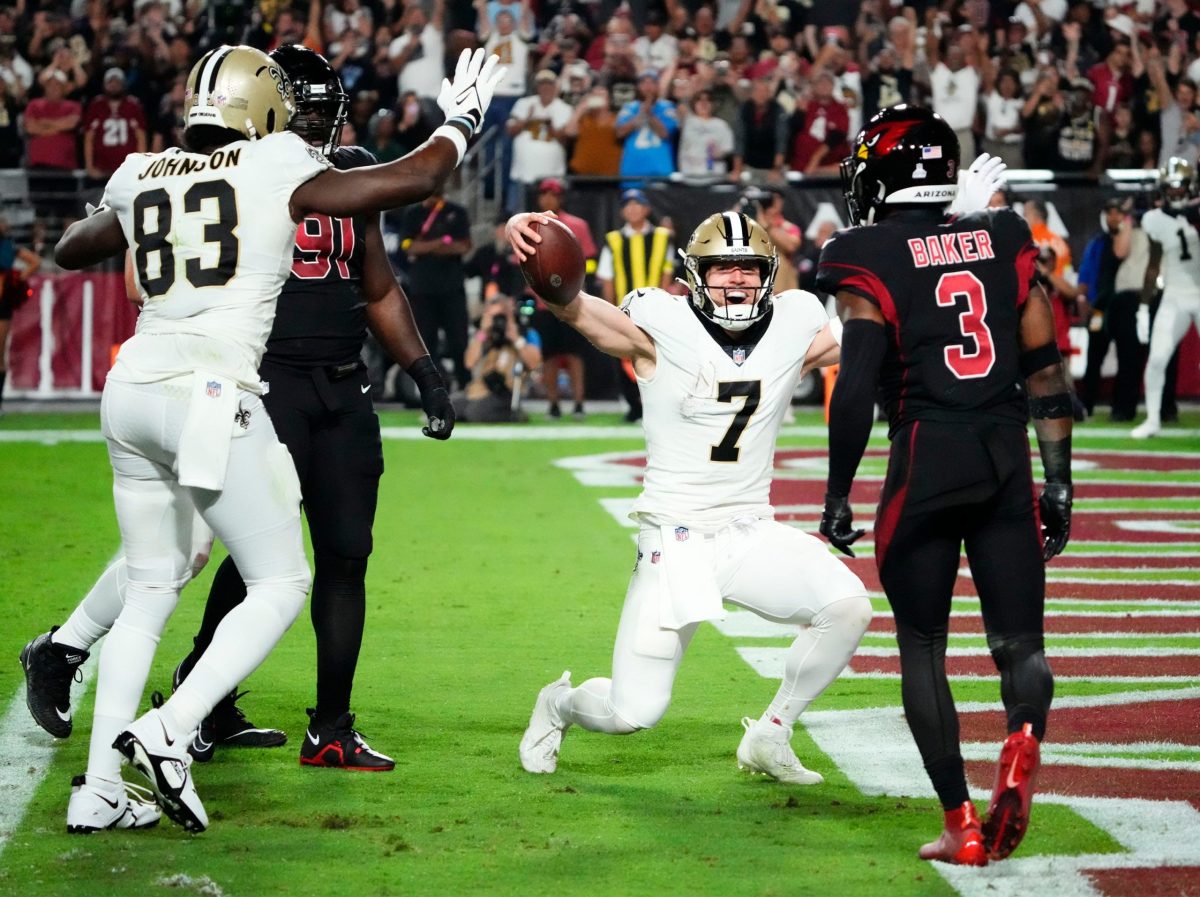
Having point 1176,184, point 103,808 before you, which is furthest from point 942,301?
point 1176,184

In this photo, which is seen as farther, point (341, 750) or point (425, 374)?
point (425, 374)

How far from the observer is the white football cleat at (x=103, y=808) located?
413 centimetres

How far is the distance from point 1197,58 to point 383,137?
8.13 metres

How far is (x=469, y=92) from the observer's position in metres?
4.54

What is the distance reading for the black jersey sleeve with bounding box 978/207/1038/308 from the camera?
4055mm

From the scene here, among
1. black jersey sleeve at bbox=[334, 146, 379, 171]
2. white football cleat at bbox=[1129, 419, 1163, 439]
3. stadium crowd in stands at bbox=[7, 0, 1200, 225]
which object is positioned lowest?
white football cleat at bbox=[1129, 419, 1163, 439]

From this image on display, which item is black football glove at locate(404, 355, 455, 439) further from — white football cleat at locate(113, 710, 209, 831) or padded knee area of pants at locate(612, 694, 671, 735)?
white football cleat at locate(113, 710, 209, 831)

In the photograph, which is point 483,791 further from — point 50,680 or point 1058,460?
point 1058,460

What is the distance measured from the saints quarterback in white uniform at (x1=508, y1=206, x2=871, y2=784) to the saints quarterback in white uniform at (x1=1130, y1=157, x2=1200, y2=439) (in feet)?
31.2

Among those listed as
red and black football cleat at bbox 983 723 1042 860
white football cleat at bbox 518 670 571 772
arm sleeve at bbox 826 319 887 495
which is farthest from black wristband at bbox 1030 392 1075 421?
white football cleat at bbox 518 670 571 772

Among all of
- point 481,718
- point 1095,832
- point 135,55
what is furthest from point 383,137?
point 1095,832

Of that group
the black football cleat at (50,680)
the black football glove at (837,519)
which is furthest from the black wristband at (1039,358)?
the black football cleat at (50,680)

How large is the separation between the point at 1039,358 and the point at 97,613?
2555mm

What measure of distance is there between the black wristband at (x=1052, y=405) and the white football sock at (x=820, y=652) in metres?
0.71
